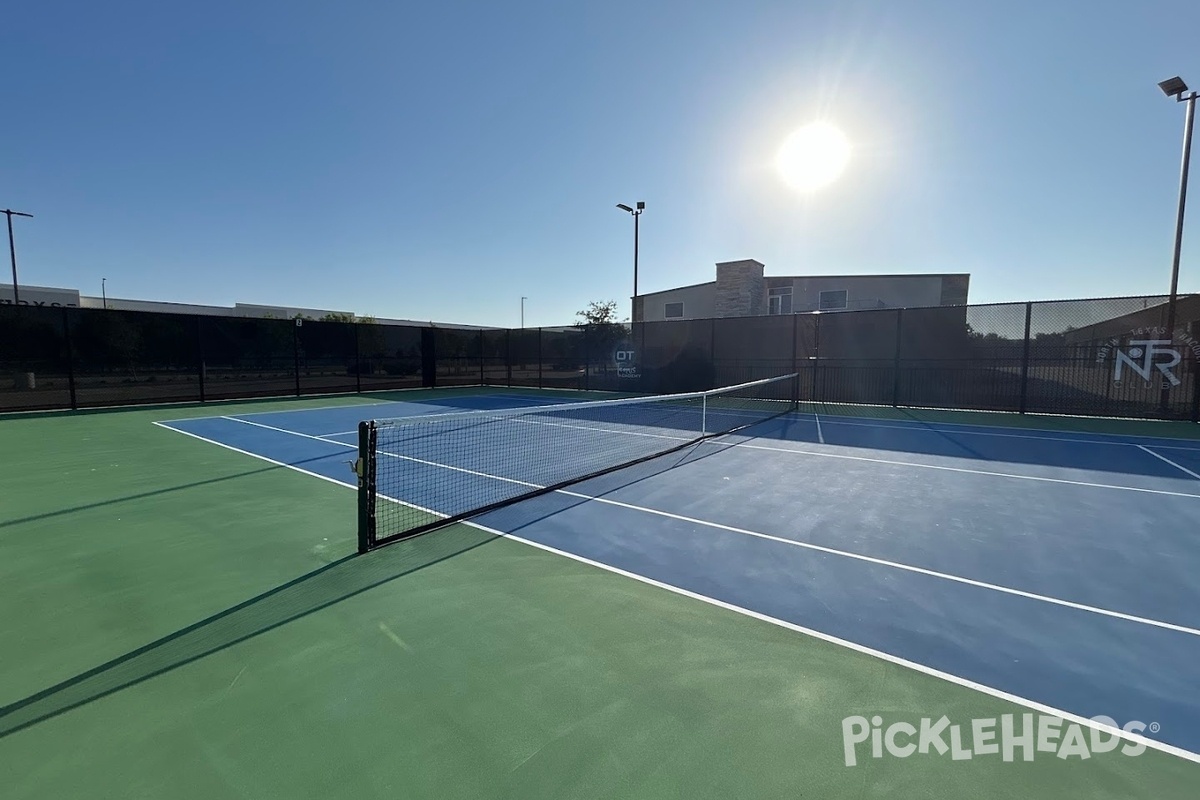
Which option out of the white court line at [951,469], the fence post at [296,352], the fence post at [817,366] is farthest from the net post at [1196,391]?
the fence post at [296,352]

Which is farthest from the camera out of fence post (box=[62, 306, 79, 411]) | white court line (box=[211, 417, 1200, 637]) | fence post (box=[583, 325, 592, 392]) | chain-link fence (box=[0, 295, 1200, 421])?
fence post (box=[583, 325, 592, 392])

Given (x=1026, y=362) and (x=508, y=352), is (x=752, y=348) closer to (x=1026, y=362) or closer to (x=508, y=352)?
(x=1026, y=362)

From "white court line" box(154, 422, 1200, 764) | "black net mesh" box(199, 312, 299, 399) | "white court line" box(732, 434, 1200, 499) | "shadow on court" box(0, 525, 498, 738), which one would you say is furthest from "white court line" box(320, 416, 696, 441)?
"black net mesh" box(199, 312, 299, 399)

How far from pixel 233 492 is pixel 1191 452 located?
14.9 meters

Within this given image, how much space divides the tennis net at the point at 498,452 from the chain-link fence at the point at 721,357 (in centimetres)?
310

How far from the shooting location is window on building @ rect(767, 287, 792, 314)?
27.0m

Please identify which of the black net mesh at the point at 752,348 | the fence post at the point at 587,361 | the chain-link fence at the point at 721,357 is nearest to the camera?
the chain-link fence at the point at 721,357

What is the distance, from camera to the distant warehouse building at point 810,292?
2462 cm

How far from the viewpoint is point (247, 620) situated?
10.9 ft

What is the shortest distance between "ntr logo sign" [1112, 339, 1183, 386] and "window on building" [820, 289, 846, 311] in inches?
543

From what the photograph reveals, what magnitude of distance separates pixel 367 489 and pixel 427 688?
7.29 feet

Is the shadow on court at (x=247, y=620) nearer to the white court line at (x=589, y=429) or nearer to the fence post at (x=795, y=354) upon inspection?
the white court line at (x=589, y=429)

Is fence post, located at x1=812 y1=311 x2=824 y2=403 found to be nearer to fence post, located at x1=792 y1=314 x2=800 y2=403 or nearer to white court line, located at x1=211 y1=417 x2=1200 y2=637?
fence post, located at x1=792 y1=314 x2=800 y2=403

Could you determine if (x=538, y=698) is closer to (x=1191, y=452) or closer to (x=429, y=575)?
(x=429, y=575)
